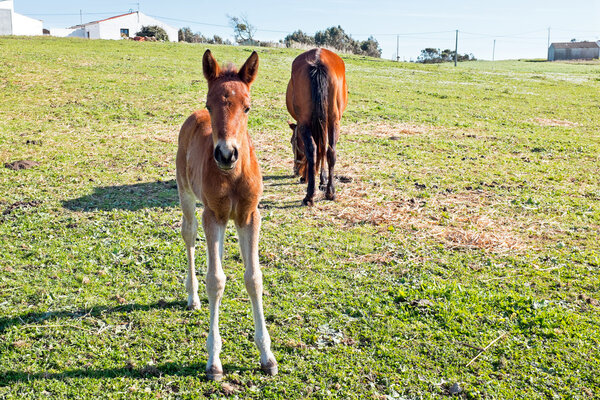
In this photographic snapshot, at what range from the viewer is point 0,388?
3.50 meters

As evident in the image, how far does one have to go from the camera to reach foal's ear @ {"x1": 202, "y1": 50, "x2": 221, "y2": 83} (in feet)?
11.7

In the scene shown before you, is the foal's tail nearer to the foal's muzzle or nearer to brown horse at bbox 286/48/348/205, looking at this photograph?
brown horse at bbox 286/48/348/205

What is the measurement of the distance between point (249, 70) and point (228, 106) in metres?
0.53

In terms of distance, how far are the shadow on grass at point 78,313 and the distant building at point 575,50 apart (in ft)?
345

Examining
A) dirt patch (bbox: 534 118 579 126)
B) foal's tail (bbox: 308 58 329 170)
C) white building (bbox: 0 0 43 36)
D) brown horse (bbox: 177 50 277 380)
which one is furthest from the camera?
white building (bbox: 0 0 43 36)

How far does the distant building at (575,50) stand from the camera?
90.2 metres

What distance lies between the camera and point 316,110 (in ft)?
25.8

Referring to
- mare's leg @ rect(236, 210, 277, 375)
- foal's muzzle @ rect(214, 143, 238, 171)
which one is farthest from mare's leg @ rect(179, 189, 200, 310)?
foal's muzzle @ rect(214, 143, 238, 171)

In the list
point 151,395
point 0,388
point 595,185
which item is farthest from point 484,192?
point 0,388

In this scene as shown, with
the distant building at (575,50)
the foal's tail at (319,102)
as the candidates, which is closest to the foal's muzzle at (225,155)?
the foal's tail at (319,102)

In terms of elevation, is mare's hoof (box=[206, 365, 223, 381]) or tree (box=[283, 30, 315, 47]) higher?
tree (box=[283, 30, 315, 47])

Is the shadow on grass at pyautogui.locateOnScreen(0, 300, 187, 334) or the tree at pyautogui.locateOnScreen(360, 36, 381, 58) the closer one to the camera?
the shadow on grass at pyautogui.locateOnScreen(0, 300, 187, 334)

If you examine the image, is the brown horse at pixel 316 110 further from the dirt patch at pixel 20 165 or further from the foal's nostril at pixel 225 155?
the dirt patch at pixel 20 165

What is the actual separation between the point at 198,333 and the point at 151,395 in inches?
32.9
